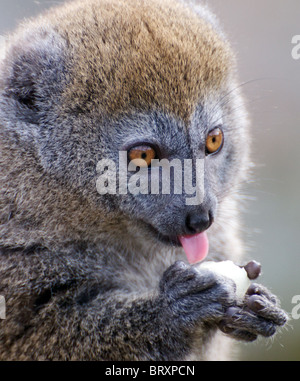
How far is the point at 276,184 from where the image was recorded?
29.9ft

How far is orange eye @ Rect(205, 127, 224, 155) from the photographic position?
4.25 metres

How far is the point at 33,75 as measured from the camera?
3.98 metres

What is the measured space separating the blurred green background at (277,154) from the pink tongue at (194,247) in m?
3.67

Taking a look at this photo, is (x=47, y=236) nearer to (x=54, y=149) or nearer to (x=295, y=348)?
(x=54, y=149)

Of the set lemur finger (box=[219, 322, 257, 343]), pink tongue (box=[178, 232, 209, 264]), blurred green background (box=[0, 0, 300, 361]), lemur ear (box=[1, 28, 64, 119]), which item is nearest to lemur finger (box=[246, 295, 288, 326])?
lemur finger (box=[219, 322, 257, 343])

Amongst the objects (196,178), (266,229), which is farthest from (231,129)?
(266,229)

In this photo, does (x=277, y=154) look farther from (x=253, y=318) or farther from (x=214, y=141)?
(x=253, y=318)

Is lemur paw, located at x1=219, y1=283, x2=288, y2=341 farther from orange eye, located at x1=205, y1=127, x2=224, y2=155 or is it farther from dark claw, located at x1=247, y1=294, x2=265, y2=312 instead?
orange eye, located at x1=205, y1=127, x2=224, y2=155

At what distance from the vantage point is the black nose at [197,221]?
3.85 m

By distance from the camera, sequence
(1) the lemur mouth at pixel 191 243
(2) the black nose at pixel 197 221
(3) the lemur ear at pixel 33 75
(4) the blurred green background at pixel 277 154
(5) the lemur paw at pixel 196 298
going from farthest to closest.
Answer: (4) the blurred green background at pixel 277 154 < (1) the lemur mouth at pixel 191 243 < (3) the lemur ear at pixel 33 75 < (2) the black nose at pixel 197 221 < (5) the lemur paw at pixel 196 298

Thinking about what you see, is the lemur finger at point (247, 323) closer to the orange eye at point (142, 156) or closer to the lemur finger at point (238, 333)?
the lemur finger at point (238, 333)

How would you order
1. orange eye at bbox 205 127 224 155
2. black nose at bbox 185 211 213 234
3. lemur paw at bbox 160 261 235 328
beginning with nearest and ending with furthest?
lemur paw at bbox 160 261 235 328 → black nose at bbox 185 211 213 234 → orange eye at bbox 205 127 224 155

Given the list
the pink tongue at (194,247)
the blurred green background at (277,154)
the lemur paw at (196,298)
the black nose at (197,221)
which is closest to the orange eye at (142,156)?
the black nose at (197,221)

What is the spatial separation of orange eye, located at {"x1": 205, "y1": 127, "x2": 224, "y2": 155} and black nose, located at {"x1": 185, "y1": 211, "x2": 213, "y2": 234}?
1.96 feet
